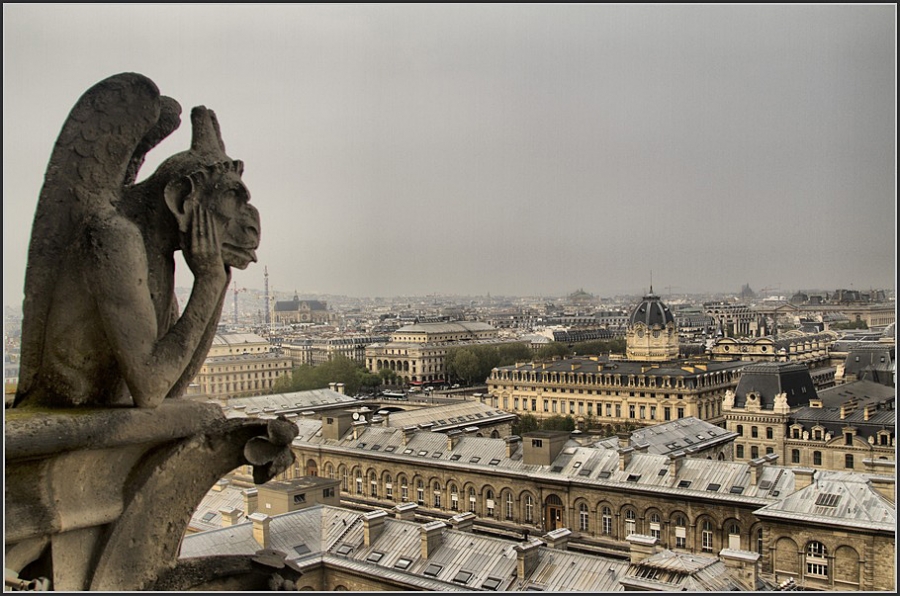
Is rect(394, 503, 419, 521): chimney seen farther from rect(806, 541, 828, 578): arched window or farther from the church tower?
the church tower

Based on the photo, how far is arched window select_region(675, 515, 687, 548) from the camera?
28.9m

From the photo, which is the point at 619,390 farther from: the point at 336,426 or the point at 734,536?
the point at 734,536

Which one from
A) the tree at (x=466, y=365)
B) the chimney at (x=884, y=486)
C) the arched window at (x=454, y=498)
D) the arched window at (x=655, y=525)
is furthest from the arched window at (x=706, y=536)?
the tree at (x=466, y=365)

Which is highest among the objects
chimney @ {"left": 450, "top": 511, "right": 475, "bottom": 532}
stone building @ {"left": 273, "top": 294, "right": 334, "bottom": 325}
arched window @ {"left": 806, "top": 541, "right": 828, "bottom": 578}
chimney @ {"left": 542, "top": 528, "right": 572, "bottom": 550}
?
stone building @ {"left": 273, "top": 294, "right": 334, "bottom": 325}

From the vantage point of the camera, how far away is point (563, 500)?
104ft

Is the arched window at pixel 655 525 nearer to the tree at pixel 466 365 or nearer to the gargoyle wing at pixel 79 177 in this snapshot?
the gargoyle wing at pixel 79 177

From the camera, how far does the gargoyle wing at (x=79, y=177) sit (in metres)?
5.02

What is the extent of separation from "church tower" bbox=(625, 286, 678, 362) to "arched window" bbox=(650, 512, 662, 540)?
62629mm

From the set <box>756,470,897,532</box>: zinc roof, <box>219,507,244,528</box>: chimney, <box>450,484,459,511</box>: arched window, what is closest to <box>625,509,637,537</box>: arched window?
<box>756,470,897,532</box>: zinc roof

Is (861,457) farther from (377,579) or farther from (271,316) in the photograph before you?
(271,316)

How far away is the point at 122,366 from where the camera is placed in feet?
16.0

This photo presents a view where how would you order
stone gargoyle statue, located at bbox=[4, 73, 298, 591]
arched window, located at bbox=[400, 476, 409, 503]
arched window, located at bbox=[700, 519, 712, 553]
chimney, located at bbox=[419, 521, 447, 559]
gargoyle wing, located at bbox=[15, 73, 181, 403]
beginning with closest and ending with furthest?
stone gargoyle statue, located at bbox=[4, 73, 298, 591], gargoyle wing, located at bbox=[15, 73, 181, 403], chimney, located at bbox=[419, 521, 447, 559], arched window, located at bbox=[700, 519, 712, 553], arched window, located at bbox=[400, 476, 409, 503]

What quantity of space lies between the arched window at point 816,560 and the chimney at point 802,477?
2.06 meters

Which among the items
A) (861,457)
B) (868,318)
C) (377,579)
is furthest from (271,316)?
(377,579)
